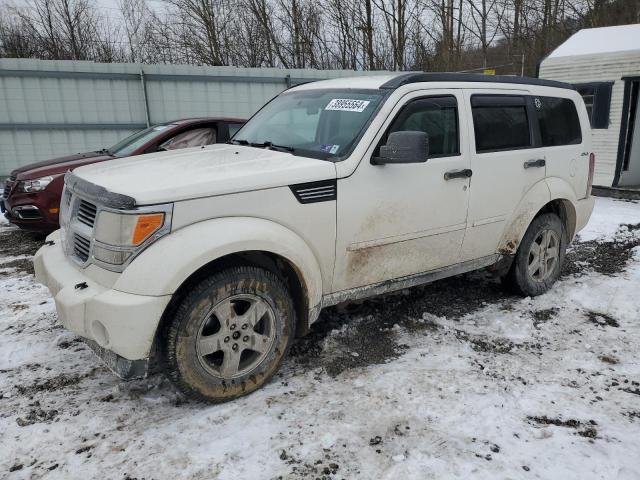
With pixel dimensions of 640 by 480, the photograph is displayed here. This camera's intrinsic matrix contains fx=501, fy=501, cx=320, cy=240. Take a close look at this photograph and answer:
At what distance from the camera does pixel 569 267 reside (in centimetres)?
561

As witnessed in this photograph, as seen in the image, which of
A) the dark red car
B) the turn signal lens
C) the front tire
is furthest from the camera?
the dark red car

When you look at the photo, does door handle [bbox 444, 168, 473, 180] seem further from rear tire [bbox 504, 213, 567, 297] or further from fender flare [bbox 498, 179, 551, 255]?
rear tire [bbox 504, 213, 567, 297]

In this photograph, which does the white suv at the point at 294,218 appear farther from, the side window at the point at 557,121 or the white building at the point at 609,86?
the white building at the point at 609,86

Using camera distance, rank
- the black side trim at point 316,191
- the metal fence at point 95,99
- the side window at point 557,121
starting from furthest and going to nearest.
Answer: the metal fence at point 95,99 < the side window at point 557,121 < the black side trim at point 316,191

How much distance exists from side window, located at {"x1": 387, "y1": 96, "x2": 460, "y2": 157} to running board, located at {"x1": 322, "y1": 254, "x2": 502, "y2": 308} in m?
0.93

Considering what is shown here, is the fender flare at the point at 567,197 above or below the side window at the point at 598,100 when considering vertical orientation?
below

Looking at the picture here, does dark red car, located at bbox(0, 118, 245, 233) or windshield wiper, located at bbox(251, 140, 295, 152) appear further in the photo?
dark red car, located at bbox(0, 118, 245, 233)

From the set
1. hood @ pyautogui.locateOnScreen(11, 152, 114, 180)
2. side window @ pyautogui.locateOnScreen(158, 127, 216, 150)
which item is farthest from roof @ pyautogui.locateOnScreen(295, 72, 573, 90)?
hood @ pyautogui.locateOnScreen(11, 152, 114, 180)

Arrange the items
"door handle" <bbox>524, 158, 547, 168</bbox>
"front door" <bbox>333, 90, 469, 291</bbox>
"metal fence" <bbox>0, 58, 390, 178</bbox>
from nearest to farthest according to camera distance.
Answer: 1. "front door" <bbox>333, 90, 469, 291</bbox>
2. "door handle" <bbox>524, 158, 547, 168</bbox>
3. "metal fence" <bbox>0, 58, 390, 178</bbox>

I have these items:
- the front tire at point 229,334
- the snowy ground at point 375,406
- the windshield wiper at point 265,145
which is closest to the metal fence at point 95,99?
the snowy ground at point 375,406

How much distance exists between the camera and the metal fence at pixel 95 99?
1121cm

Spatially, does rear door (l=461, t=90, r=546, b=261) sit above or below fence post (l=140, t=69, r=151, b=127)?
below

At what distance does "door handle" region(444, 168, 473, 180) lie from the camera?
3.72m

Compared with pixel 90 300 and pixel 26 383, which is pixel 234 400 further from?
pixel 26 383
